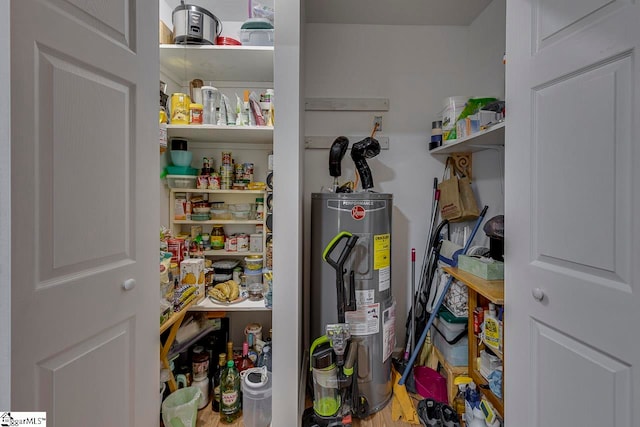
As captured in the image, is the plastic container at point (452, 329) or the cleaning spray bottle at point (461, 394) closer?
the cleaning spray bottle at point (461, 394)

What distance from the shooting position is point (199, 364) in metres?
1.65

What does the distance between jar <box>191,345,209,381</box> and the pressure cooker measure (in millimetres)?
1803

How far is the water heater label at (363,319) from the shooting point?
5.08 feet

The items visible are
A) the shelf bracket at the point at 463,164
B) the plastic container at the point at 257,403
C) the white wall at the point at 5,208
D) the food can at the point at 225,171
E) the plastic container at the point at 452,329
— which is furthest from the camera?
the shelf bracket at the point at 463,164

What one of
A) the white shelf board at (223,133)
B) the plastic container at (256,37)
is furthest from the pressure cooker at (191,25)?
the white shelf board at (223,133)

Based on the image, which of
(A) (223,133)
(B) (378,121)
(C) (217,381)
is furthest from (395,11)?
(C) (217,381)

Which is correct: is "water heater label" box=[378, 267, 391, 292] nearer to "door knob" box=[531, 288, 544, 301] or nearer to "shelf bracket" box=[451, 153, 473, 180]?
"door knob" box=[531, 288, 544, 301]

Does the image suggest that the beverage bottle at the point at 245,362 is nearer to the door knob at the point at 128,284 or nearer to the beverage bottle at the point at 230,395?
the beverage bottle at the point at 230,395

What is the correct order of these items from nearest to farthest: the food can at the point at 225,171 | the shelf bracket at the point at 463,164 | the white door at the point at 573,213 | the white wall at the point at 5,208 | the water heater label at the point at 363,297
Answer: the white wall at the point at 5,208 < the white door at the point at 573,213 < the water heater label at the point at 363,297 < the food can at the point at 225,171 < the shelf bracket at the point at 463,164

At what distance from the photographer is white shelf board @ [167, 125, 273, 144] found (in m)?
1.57

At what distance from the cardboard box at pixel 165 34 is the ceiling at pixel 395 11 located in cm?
89

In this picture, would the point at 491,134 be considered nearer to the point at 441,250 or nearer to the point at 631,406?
the point at 441,250

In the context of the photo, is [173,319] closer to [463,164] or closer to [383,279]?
[383,279]

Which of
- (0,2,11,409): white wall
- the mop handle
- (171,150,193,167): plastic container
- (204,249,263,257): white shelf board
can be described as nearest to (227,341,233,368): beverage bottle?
(204,249,263,257): white shelf board
